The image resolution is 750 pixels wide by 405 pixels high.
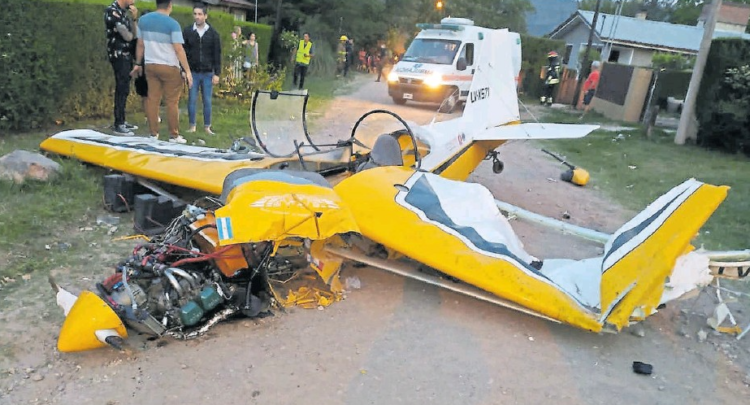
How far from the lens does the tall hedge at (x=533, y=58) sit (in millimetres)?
25250

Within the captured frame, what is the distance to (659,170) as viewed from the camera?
10.7 metres

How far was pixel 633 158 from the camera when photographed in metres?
11.8

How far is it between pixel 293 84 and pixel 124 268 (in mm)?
16655

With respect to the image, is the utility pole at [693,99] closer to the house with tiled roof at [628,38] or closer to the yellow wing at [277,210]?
the yellow wing at [277,210]

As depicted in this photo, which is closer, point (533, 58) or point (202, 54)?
point (202, 54)

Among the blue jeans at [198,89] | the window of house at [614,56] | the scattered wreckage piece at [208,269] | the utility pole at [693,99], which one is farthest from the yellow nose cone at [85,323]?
the window of house at [614,56]

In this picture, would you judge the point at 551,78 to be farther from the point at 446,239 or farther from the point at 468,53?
the point at 446,239

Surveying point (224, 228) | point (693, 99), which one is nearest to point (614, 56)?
point (693, 99)

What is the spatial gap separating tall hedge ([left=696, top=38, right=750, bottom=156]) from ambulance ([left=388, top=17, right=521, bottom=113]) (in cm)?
600

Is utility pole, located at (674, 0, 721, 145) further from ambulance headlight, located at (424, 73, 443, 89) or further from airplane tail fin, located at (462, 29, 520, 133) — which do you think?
airplane tail fin, located at (462, 29, 520, 133)

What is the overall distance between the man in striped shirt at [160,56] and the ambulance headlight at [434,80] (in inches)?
400

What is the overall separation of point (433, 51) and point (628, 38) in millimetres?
23872

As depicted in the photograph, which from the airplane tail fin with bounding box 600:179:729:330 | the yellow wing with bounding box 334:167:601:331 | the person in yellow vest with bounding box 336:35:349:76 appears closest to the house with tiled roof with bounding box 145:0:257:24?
the person in yellow vest with bounding box 336:35:349:76

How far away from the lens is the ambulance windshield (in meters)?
17.2
